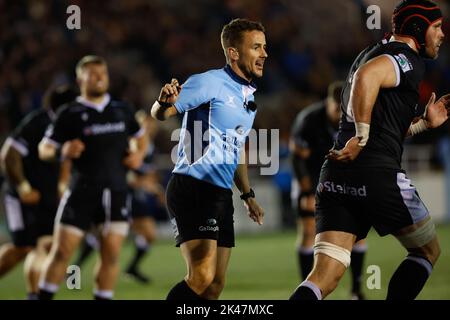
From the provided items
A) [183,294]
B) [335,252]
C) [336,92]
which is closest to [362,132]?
[335,252]

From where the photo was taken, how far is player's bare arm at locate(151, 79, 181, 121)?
19.1 ft

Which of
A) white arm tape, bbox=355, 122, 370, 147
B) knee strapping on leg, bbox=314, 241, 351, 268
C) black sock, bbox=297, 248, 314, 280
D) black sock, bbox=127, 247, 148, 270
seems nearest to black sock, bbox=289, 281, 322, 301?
knee strapping on leg, bbox=314, 241, 351, 268

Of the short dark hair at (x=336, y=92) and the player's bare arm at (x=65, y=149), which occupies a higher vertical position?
the short dark hair at (x=336, y=92)

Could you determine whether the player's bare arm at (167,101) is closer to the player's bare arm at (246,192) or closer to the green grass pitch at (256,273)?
the player's bare arm at (246,192)

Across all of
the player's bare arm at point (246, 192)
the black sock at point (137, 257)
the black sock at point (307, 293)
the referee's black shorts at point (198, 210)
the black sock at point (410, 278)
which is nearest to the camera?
the black sock at point (307, 293)

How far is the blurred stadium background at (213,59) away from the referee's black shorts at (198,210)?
792 centimetres

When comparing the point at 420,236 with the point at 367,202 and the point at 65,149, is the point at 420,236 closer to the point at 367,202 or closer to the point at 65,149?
the point at 367,202

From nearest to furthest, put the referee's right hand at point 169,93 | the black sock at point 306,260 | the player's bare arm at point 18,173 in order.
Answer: the referee's right hand at point 169,93, the player's bare arm at point 18,173, the black sock at point 306,260

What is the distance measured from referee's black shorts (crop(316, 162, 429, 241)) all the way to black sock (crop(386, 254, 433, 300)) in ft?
1.02

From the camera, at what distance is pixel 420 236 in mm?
5840

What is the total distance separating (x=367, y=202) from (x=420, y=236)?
451 mm

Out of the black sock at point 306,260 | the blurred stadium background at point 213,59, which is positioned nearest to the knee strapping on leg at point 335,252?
the black sock at point 306,260

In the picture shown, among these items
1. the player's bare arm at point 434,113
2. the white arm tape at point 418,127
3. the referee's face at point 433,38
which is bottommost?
the white arm tape at point 418,127

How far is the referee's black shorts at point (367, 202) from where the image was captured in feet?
18.7
